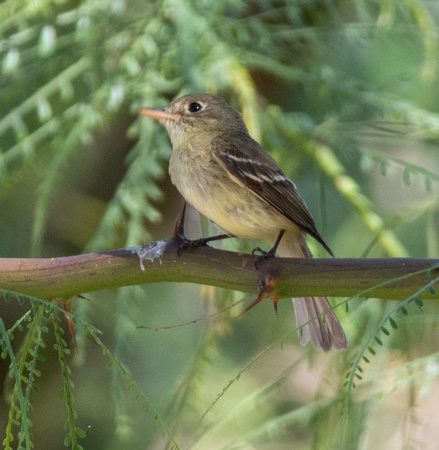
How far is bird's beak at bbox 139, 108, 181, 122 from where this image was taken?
1.81 metres

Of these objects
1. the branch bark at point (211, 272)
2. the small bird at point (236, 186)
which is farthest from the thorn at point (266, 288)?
the small bird at point (236, 186)

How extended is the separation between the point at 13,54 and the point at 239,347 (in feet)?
5.53

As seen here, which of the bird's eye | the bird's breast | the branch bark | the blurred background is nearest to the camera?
the branch bark

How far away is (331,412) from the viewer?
175cm

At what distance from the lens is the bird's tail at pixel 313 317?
179cm

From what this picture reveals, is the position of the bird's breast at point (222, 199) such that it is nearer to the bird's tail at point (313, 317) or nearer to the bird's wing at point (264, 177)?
the bird's wing at point (264, 177)

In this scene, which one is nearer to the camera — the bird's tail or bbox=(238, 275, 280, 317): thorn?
bbox=(238, 275, 280, 317): thorn

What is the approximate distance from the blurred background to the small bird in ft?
0.21

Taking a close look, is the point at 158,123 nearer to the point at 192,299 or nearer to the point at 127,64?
the point at 127,64

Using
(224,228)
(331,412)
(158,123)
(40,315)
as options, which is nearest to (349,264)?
(40,315)

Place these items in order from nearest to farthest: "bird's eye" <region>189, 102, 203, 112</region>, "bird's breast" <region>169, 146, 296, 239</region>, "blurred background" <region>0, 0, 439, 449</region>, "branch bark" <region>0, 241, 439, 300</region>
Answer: "branch bark" <region>0, 241, 439, 300</region> < "blurred background" <region>0, 0, 439, 449</region> < "bird's breast" <region>169, 146, 296, 239</region> < "bird's eye" <region>189, 102, 203, 112</region>

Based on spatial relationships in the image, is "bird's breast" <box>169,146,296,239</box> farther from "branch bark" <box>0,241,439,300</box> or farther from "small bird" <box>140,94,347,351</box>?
"branch bark" <box>0,241,439,300</box>

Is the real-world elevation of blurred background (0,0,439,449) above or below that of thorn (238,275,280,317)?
above

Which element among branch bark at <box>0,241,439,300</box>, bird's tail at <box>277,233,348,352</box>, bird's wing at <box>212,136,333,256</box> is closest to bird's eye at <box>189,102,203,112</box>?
bird's wing at <box>212,136,333,256</box>
